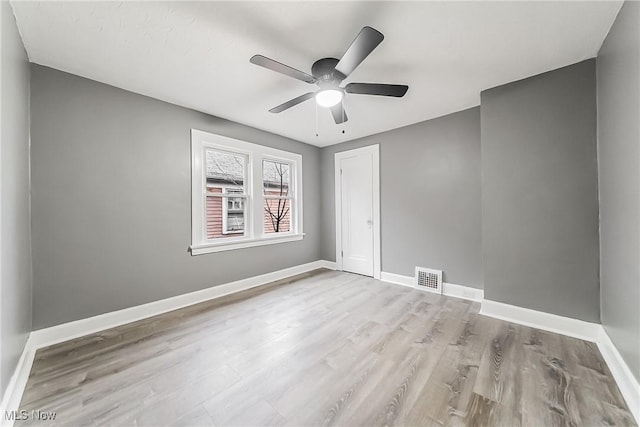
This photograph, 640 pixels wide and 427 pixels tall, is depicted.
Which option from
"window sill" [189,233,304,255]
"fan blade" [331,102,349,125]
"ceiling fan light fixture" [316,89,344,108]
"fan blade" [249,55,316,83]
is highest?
"fan blade" [331,102,349,125]

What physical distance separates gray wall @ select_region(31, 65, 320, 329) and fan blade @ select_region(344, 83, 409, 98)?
2091 mm

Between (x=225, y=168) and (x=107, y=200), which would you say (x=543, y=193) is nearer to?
(x=225, y=168)

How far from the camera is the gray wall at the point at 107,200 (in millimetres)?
2100

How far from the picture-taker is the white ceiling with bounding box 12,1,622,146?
154 centimetres

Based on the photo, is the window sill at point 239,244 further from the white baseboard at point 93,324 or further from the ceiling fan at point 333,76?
the ceiling fan at point 333,76

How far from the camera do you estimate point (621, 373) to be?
1558 mm

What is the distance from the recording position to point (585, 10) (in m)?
1.58

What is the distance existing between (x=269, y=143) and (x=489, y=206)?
3.16m

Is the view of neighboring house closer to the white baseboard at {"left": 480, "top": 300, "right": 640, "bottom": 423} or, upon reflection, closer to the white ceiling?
the white ceiling

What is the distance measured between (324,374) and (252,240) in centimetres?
232

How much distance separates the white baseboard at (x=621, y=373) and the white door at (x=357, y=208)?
254cm

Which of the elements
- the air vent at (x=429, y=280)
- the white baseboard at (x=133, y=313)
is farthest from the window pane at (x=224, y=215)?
the air vent at (x=429, y=280)

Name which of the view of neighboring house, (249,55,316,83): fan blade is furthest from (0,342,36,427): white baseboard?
(249,55,316,83): fan blade

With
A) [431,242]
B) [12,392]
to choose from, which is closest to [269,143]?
[431,242]
